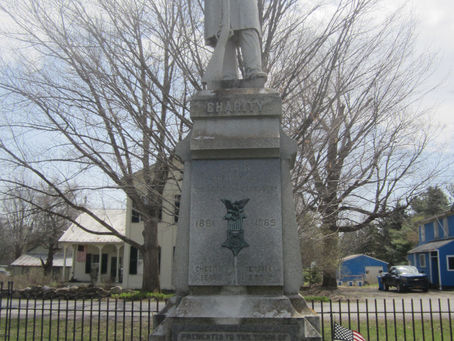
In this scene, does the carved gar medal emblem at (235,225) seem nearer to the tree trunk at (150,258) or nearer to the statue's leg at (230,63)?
the statue's leg at (230,63)

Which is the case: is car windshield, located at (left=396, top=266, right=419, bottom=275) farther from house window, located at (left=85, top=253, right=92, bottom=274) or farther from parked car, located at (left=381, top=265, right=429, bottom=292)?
house window, located at (left=85, top=253, right=92, bottom=274)

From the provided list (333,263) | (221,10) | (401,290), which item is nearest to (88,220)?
(333,263)

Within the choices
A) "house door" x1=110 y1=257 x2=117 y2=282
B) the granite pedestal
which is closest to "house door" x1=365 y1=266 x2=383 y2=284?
"house door" x1=110 y1=257 x2=117 y2=282

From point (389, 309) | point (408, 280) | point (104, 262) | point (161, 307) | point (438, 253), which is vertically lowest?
point (389, 309)

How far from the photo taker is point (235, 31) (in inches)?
227

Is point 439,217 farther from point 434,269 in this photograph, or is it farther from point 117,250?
point 117,250

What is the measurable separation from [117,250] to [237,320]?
88.3 feet

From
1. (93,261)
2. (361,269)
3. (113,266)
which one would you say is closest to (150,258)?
(113,266)

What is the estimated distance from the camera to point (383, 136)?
36.9 feet

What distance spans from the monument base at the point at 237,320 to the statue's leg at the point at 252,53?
2.70 meters

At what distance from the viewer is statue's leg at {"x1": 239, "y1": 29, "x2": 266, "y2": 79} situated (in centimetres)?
559

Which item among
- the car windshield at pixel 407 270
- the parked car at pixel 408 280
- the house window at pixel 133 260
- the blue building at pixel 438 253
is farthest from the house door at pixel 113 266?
the blue building at pixel 438 253

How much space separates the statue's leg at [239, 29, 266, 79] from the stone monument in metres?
0.30

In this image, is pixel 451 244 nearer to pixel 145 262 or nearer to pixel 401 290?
pixel 401 290
